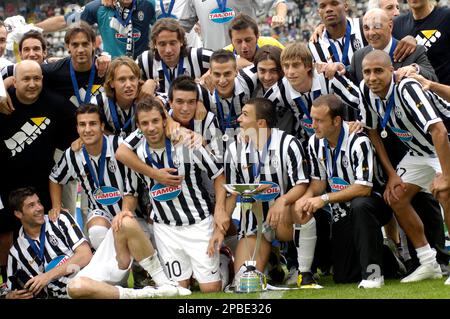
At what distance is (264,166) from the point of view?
20.2 ft

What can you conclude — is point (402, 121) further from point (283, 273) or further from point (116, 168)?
point (116, 168)

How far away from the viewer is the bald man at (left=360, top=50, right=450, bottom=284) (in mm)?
5723

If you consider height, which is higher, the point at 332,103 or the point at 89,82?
the point at 89,82

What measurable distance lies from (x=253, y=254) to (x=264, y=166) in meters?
0.63

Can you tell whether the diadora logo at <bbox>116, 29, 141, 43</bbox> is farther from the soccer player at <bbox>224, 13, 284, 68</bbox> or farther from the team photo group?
the soccer player at <bbox>224, 13, 284, 68</bbox>

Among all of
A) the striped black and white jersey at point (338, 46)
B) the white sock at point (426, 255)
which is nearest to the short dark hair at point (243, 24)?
the striped black and white jersey at point (338, 46)

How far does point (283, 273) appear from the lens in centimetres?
648

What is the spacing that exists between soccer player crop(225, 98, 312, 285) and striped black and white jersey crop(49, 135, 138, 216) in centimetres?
79

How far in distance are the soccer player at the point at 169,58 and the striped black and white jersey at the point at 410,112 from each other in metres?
1.53

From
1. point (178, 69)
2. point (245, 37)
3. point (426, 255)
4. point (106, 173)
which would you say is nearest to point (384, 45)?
point (245, 37)

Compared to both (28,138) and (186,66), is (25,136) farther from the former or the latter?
(186,66)

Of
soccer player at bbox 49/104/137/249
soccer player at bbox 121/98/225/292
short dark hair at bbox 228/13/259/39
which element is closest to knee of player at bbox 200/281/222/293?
soccer player at bbox 121/98/225/292

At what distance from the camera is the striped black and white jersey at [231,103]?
6.64 metres

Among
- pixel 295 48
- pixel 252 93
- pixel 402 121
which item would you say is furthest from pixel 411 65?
pixel 252 93
